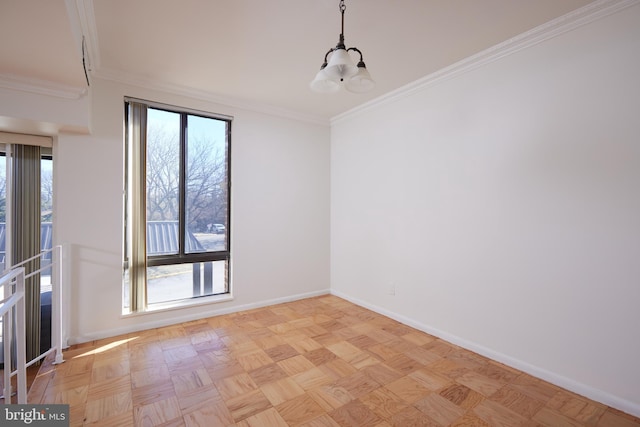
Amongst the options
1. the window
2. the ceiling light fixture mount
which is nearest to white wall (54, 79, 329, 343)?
the window

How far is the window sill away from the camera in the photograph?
3.23 metres

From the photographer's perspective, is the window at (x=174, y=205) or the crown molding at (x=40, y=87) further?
the window at (x=174, y=205)

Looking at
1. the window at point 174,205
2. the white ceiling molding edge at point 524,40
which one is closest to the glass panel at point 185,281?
the window at point 174,205

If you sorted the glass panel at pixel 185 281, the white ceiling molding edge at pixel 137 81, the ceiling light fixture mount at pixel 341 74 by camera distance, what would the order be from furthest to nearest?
the glass panel at pixel 185 281 → the white ceiling molding edge at pixel 137 81 → the ceiling light fixture mount at pixel 341 74

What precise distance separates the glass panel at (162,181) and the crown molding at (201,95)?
0.26 m

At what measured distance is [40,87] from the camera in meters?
2.37

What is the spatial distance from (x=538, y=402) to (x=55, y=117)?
165 inches

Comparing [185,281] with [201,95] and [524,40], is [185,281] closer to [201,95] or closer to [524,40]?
[201,95]

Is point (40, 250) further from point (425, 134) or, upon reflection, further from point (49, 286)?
point (425, 134)

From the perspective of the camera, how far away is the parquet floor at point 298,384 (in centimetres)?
190

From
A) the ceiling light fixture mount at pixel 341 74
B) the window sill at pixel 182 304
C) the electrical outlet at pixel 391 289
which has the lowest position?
the window sill at pixel 182 304

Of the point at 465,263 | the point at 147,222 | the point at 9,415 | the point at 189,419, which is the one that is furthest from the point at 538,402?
the point at 147,222

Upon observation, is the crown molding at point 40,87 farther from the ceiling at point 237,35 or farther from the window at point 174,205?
the window at point 174,205

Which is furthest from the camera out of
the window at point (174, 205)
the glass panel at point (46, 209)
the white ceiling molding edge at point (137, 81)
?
the window at point (174, 205)
